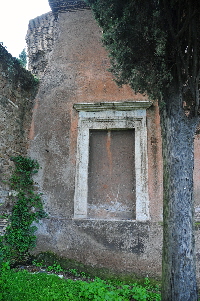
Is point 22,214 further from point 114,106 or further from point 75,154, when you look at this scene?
point 114,106

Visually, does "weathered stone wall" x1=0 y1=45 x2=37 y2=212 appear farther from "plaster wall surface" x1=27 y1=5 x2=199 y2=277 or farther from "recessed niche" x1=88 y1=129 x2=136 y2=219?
"recessed niche" x1=88 y1=129 x2=136 y2=219

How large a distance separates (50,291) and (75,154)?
293 centimetres

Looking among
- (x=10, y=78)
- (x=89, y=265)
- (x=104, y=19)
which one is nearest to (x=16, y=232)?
(x=89, y=265)

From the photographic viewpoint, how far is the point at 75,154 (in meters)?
5.86

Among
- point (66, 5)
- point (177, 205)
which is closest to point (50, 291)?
point (177, 205)

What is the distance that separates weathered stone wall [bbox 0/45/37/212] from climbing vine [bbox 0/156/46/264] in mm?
219

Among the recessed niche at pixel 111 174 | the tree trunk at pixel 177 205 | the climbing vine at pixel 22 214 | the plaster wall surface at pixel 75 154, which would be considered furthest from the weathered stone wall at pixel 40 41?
the tree trunk at pixel 177 205

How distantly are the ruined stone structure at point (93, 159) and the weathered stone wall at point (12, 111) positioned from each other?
0.22 m

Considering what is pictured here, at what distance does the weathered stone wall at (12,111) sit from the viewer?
5387 millimetres

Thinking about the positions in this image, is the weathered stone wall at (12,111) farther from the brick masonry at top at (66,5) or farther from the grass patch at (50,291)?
the brick masonry at top at (66,5)

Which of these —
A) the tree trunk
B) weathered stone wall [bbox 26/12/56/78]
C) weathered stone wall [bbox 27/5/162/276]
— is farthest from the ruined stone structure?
the tree trunk

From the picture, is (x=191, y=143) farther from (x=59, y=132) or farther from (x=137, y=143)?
(x=59, y=132)

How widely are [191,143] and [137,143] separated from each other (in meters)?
2.42

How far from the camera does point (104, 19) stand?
3881mm
